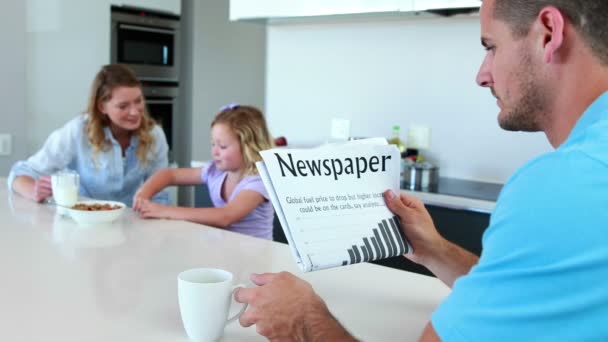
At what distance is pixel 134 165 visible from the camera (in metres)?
2.57

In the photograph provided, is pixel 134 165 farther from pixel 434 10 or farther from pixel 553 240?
pixel 553 240

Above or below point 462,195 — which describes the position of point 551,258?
above

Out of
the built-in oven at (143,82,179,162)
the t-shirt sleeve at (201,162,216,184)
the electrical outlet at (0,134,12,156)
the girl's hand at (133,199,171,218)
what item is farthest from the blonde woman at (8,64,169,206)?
the built-in oven at (143,82,179,162)

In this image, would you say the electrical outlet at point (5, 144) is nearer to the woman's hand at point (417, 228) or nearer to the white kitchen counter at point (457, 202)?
the white kitchen counter at point (457, 202)

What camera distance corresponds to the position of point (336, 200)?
1043 mm

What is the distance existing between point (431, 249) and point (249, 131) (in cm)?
109

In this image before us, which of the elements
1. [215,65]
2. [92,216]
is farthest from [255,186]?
[215,65]

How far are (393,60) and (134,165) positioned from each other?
1419 millimetres

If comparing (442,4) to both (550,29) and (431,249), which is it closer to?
(431,249)

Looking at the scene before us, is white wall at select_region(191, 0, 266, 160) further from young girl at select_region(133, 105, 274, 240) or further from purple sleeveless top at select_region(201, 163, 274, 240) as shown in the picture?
purple sleeveless top at select_region(201, 163, 274, 240)

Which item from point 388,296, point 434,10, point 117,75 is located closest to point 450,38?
point 434,10

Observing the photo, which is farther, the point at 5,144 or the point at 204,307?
the point at 5,144

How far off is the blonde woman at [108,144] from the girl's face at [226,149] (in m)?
0.43

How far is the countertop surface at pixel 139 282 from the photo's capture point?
1005 mm
